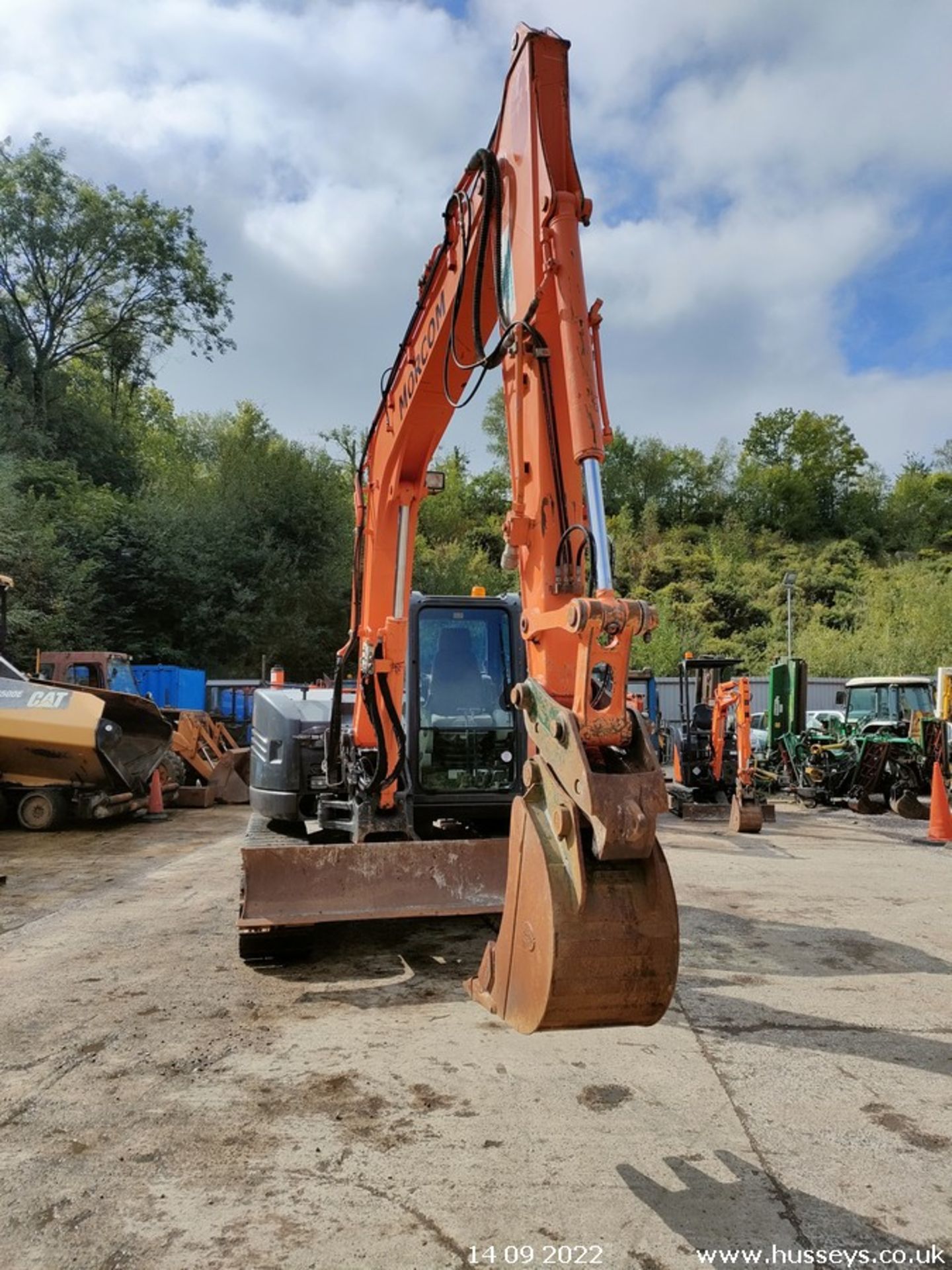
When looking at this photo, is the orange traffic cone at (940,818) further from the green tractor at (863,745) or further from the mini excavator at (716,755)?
the green tractor at (863,745)

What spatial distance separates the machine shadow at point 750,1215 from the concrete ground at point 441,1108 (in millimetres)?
10

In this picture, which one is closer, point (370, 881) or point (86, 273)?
point (370, 881)

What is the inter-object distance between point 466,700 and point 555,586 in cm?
285

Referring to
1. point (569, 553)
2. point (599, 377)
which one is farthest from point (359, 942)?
point (599, 377)

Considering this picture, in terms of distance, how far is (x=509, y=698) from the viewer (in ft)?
15.6

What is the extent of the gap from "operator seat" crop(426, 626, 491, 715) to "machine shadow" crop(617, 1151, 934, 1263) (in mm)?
3396

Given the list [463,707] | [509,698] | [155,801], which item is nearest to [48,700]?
[155,801]

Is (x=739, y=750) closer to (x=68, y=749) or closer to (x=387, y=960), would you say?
(x=387, y=960)

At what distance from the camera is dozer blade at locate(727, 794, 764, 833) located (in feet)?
39.7

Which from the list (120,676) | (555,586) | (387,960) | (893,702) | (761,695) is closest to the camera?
(555,586)

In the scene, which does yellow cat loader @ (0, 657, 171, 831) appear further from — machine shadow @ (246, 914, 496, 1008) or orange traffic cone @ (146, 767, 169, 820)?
machine shadow @ (246, 914, 496, 1008)

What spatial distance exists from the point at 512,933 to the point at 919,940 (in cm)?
458

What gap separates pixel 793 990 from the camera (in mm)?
5086

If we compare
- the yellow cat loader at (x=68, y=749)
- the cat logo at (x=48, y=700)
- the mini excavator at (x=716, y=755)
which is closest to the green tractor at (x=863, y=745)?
the mini excavator at (x=716, y=755)
